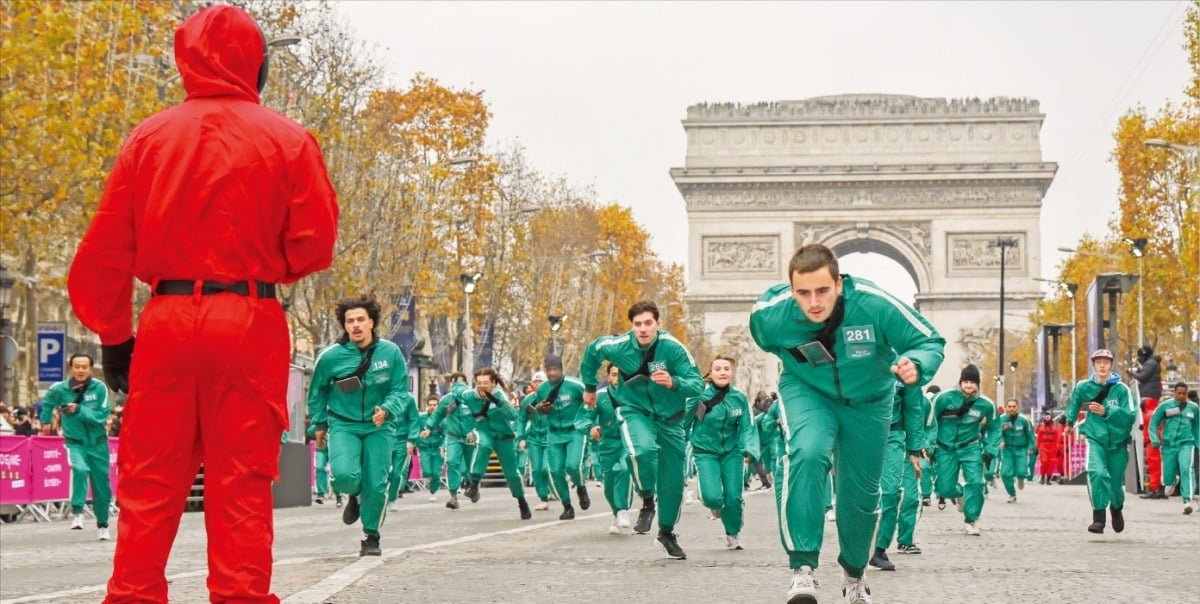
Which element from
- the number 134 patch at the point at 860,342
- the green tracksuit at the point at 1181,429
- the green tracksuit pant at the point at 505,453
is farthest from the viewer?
the green tracksuit at the point at 1181,429

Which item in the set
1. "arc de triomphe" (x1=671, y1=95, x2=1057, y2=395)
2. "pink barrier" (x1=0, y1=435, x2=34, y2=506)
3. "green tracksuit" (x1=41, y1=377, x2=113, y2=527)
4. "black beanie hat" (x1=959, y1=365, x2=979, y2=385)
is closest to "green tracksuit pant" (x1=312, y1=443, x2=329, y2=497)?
"pink barrier" (x1=0, y1=435, x2=34, y2=506)

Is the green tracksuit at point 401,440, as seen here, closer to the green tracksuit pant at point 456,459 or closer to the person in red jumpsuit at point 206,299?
the green tracksuit pant at point 456,459

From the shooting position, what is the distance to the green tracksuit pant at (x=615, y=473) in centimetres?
1756

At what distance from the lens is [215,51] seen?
6.16 m

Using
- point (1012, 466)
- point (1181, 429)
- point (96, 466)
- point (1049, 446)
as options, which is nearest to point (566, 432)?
point (96, 466)

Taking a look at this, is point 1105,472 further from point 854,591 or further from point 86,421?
point 86,421

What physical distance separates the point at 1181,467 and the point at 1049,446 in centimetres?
1833

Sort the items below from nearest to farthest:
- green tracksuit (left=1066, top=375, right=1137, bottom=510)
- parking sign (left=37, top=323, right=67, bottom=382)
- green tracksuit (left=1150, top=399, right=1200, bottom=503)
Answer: green tracksuit (left=1066, top=375, right=1137, bottom=510)
parking sign (left=37, top=323, right=67, bottom=382)
green tracksuit (left=1150, top=399, right=1200, bottom=503)

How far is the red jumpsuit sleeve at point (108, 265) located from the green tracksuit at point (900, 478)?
18.0ft

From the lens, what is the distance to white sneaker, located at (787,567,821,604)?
26.7 feet

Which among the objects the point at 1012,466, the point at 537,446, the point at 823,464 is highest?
the point at 823,464

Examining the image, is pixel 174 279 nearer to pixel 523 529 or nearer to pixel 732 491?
pixel 732 491

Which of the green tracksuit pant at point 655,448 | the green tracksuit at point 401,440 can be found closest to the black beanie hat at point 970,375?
the green tracksuit pant at point 655,448

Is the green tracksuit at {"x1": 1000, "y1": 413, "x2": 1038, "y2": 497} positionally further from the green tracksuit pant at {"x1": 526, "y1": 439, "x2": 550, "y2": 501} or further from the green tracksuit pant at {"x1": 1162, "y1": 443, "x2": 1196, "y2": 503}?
the green tracksuit pant at {"x1": 526, "y1": 439, "x2": 550, "y2": 501}
